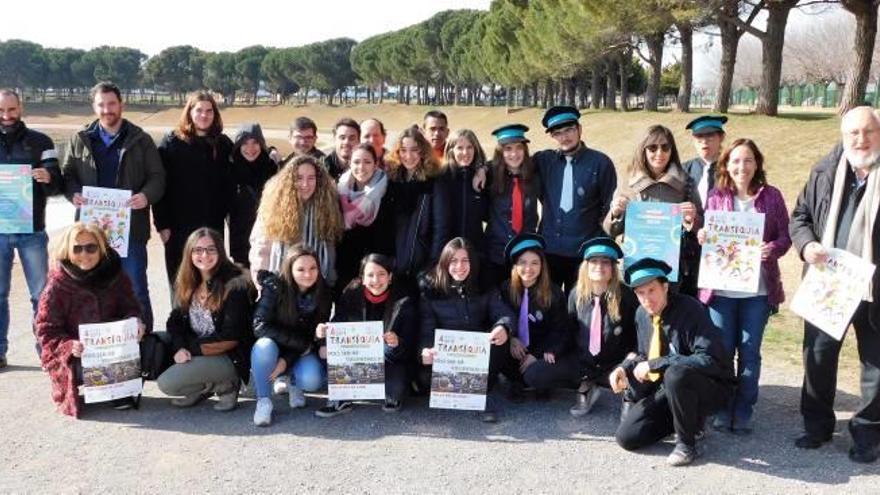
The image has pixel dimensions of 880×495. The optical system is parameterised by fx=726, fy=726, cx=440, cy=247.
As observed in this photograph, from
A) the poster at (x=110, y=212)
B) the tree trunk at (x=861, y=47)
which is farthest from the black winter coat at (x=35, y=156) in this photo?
the tree trunk at (x=861, y=47)

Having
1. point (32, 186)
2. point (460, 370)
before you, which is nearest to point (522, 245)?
point (460, 370)

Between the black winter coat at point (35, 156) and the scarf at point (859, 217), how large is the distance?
618 cm

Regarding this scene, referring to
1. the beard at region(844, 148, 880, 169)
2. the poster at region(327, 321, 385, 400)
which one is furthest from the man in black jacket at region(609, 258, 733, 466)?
the poster at region(327, 321, 385, 400)

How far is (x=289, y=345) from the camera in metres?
5.57

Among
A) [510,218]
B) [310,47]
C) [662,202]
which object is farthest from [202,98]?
[310,47]

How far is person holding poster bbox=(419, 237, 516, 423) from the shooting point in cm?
563

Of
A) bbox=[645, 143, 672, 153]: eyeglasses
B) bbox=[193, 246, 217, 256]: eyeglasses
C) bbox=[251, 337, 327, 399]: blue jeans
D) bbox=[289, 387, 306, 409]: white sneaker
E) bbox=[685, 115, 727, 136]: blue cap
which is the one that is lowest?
bbox=[289, 387, 306, 409]: white sneaker

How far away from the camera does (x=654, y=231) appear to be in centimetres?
553

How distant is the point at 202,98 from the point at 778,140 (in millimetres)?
18468

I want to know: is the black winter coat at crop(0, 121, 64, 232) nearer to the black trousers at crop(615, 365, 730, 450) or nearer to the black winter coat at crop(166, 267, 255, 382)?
the black winter coat at crop(166, 267, 255, 382)

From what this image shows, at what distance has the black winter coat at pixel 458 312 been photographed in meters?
5.70

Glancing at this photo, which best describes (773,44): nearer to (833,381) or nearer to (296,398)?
(833,381)

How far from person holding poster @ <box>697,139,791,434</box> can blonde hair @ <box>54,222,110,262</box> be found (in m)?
4.50

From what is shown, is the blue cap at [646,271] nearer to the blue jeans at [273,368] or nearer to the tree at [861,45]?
the blue jeans at [273,368]
